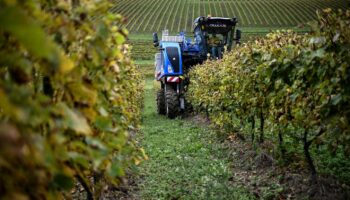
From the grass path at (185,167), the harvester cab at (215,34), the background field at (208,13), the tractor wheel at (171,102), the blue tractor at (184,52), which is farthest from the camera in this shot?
the background field at (208,13)

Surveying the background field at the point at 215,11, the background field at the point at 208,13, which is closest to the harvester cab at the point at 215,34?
the background field at the point at 208,13

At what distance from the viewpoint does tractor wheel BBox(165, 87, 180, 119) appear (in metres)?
13.4

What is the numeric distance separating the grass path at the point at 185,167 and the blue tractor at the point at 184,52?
100.0 inches

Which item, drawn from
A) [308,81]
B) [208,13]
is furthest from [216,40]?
[208,13]

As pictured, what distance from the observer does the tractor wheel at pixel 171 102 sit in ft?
44.0

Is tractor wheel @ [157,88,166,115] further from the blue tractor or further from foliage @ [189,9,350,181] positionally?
foliage @ [189,9,350,181]

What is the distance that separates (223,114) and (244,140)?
969 mm

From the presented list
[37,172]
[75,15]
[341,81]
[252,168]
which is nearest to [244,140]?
[252,168]

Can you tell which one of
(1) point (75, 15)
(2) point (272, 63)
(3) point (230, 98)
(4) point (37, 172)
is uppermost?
(1) point (75, 15)

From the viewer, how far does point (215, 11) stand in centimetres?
7244

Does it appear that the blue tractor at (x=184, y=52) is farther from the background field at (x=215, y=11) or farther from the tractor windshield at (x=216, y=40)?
the background field at (x=215, y=11)

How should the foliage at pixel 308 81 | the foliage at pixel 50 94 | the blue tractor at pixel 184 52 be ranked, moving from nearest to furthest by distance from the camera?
the foliage at pixel 50 94 → the foliage at pixel 308 81 → the blue tractor at pixel 184 52

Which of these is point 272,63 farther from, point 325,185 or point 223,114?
point 223,114

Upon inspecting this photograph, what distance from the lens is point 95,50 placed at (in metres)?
2.10
